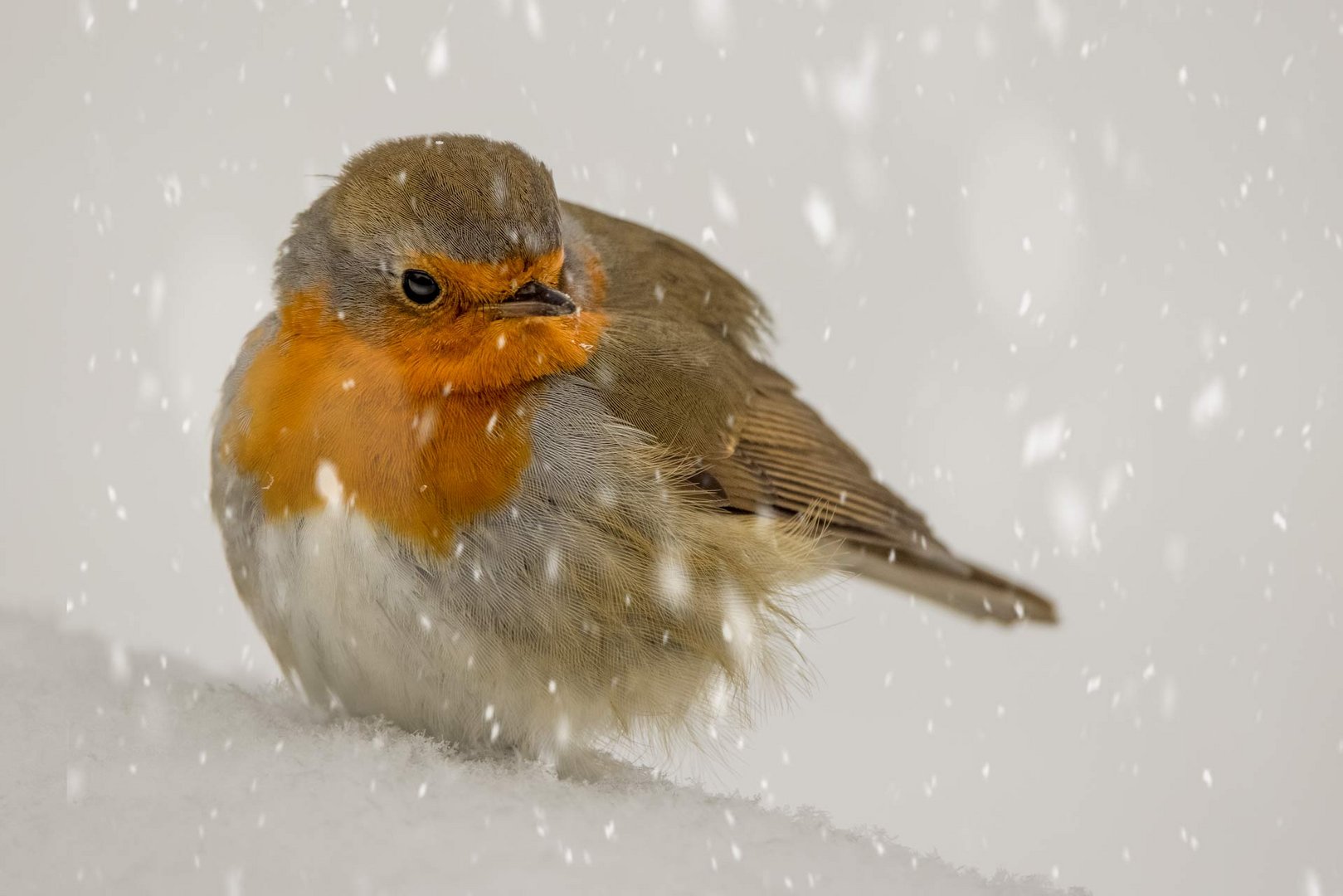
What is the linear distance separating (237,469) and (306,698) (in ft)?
1.83

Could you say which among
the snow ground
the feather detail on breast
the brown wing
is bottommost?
the snow ground

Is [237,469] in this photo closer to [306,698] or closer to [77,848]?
[306,698]

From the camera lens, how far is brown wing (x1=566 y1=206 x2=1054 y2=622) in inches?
134

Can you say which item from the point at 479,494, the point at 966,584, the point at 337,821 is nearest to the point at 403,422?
the point at 479,494

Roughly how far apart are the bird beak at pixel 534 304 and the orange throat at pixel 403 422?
36mm

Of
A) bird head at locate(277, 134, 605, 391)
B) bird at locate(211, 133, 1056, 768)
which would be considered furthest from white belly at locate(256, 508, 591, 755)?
bird head at locate(277, 134, 605, 391)

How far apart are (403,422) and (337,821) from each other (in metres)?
0.83

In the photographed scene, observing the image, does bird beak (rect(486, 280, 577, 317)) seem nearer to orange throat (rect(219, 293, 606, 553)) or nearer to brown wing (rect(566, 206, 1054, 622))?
orange throat (rect(219, 293, 606, 553))

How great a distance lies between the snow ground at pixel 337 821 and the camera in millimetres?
2309

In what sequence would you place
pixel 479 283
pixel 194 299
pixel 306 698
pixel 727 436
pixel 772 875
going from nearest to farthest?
pixel 772 875, pixel 479 283, pixel 306 698, pixel 727 436, pixel 194 299

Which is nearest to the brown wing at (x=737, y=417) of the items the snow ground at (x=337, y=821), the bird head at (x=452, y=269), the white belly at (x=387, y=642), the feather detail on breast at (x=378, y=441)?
the bird head at (x=452, y=269)

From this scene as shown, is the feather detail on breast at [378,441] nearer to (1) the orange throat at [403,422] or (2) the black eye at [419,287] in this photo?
(1) the orange throat at [403,422]

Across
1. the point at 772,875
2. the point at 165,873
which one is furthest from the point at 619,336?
the point at 165,873

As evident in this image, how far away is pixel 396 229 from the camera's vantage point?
303 centimetres
